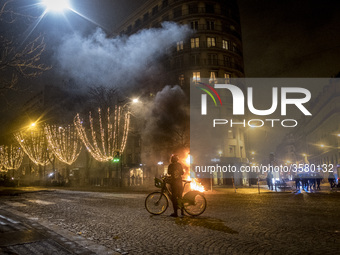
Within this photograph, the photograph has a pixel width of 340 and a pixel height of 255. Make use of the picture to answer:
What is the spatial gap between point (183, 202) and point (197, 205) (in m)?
0.41

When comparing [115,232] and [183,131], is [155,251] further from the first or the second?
[183,131]

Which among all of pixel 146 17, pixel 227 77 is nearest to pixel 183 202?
pixel 227 77

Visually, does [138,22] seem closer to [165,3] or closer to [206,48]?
[165,3]

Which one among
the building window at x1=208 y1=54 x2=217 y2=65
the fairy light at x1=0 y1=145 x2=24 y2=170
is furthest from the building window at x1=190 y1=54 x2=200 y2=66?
the fairy light at x1=0 y1=145 x2=24 y2=170

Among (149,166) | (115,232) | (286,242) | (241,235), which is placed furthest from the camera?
(149,166)

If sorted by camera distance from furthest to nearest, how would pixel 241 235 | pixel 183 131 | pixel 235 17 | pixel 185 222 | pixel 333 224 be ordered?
1. pixel 235 17
2. pixel 183 131
3. pixel 185 222
4. pixel 333 224
5. pixel 241 235

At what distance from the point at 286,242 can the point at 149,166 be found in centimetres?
3362

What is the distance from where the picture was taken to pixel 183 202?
7762 millimetres

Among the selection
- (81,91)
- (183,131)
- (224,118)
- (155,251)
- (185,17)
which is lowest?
(155,251)

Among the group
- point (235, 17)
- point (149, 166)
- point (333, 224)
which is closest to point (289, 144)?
point (235, 17)

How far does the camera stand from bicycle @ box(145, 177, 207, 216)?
7.75 m

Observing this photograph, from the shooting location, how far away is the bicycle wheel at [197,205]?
7.74 metres

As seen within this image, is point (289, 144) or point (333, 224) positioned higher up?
point (289, 144)

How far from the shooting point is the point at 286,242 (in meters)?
4.80
